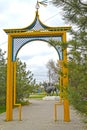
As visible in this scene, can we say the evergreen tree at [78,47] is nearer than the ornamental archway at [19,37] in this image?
Yes

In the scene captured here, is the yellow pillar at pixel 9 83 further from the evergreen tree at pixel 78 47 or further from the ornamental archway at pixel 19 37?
the evergreen tree at pixel 78 47

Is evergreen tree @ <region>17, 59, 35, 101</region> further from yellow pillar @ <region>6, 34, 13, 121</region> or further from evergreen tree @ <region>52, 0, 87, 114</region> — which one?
evergreen tree @ <region>52, 0, 87, 114</region>

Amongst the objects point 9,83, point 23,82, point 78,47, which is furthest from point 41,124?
point 23,82

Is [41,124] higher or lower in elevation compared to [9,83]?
lower

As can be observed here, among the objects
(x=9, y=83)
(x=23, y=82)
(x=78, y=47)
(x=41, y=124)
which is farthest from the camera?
(x=23, y=82)

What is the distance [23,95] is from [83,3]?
22.1m

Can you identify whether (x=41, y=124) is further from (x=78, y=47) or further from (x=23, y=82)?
(x=23, y=82)

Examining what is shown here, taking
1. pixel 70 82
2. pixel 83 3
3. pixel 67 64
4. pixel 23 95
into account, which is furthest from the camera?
pixel 23 95

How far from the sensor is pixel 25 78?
31.0m

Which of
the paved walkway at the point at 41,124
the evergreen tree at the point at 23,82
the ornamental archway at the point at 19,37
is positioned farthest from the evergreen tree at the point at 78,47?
the evergreen tree at the point at 23,82

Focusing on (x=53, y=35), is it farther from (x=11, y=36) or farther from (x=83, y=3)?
(x=83, y=3)

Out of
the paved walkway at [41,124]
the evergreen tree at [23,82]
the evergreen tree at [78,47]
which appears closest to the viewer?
the evergreen tree at [78,47]

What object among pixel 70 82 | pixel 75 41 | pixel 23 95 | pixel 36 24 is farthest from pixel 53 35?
pixel 23 95

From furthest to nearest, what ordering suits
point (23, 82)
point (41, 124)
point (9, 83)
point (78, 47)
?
point (23, 82) → point (9, 83) → point (41, 124) → point (78, 47)
